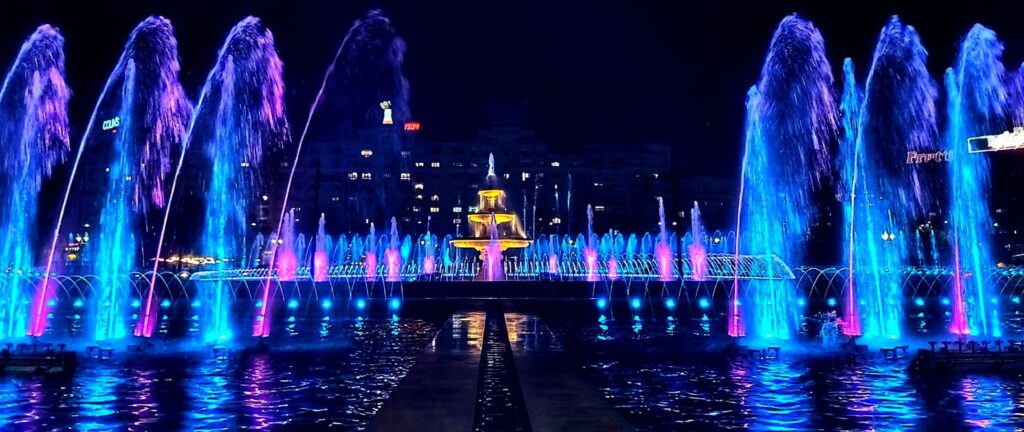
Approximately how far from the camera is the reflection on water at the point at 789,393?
10.1 meters

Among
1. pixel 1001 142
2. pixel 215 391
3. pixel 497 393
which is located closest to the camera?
pixel 497 393

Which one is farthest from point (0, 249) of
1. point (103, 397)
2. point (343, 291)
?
point (103, 397)

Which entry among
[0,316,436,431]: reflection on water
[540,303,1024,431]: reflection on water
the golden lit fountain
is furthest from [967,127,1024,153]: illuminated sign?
[0,316,436,431]: reflection on water

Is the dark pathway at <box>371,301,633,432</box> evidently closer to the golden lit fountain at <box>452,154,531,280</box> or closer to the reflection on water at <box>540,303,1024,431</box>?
the reflection on water at <box>540,303,1024,431</box>

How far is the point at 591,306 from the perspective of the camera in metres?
31.9

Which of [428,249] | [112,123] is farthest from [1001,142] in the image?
[112,123]

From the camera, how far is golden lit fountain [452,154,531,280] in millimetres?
49875

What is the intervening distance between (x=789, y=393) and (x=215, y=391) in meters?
9.34

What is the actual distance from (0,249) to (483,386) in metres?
51.0

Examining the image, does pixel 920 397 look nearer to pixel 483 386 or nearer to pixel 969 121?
pixel 483 386

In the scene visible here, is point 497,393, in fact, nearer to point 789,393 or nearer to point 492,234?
point 789,393

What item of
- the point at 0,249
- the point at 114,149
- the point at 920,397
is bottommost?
the point at 920,397

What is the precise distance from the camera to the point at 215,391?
12.4 m

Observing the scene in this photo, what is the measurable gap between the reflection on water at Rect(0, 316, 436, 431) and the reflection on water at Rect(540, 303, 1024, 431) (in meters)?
4.14
